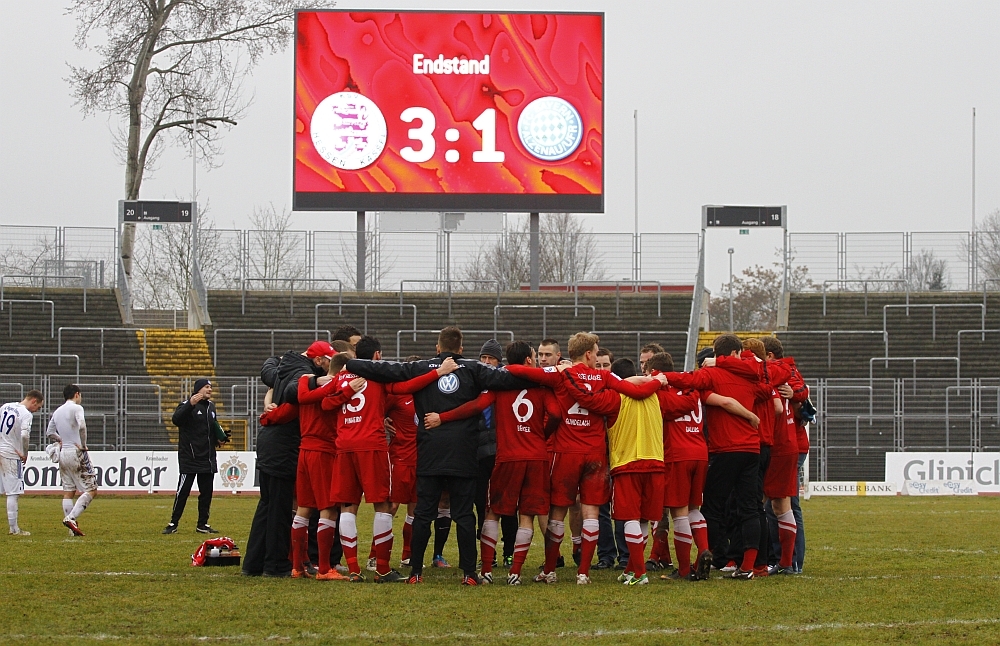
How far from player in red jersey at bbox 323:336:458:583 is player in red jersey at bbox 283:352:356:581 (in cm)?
14

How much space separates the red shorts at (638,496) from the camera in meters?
10.4

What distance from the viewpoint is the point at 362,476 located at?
34.1 feet

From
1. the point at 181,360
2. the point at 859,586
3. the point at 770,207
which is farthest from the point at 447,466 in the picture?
the point at 770,207

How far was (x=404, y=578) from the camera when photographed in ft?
35.4

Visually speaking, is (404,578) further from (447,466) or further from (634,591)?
(634,591)

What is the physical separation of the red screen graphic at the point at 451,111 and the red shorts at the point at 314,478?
2312 cm

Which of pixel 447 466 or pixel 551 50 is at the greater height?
pixel 551 50

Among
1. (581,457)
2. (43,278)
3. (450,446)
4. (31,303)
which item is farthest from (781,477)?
(43,278)

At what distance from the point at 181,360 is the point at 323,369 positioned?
22.7 metres

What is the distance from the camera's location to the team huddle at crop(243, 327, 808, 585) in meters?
10.3

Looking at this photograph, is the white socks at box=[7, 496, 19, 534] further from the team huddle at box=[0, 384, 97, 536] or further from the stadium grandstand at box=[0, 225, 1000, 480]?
the stadium grandstand at box=[0, 225, 1000, 480]

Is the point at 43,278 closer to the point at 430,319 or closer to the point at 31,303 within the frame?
the point at 31,303

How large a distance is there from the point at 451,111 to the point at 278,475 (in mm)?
23400

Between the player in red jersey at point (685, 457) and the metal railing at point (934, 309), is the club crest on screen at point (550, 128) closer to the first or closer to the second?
the metal railing at point (934, 309)
